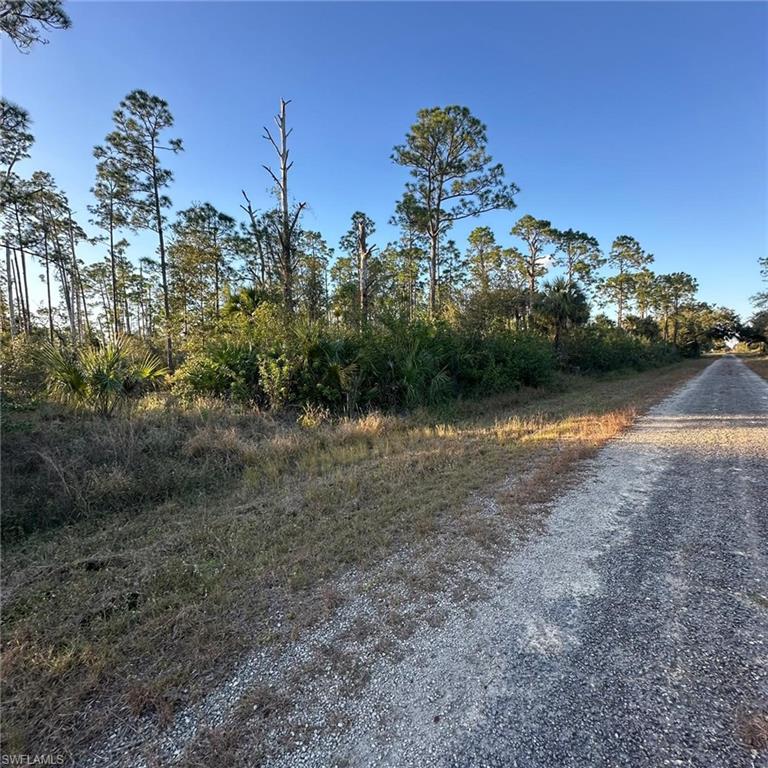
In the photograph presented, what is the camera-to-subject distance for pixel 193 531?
364 cm

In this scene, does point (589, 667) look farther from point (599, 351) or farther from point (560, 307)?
point (599, 351)

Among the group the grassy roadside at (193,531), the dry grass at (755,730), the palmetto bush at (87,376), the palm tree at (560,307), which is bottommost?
the dry grass at (755,730)

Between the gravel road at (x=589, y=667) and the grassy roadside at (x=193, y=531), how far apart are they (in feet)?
2.34

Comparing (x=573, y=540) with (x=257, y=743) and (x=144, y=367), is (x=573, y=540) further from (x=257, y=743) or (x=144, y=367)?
(x=144, y=367)

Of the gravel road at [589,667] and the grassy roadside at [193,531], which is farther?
the grassy roadside at [193,531]

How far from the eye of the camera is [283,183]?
37.9 ft

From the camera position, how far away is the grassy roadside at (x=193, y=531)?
6.45 ft

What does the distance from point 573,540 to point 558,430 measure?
466 cm

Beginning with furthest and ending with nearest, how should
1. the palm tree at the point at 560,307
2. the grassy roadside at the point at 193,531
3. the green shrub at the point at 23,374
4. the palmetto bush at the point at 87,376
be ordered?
1. the palm tree at the point at 560,307
2. the green shrub at the point at 23,374
3. the palmetto bush at the point at 87,376
4. the grassy roadside at the point at 193,531

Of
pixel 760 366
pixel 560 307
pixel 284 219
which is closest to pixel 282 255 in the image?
pixel 284 219

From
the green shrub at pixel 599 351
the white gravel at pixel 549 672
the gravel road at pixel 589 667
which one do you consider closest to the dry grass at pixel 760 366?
the green shrub at pixel 599 351

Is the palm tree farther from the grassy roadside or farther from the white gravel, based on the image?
the white gravel

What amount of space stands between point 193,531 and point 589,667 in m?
3.44

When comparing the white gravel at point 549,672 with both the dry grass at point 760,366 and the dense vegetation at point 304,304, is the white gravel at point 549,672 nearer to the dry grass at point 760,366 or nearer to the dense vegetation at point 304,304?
the dense vegetation at point 304,304
